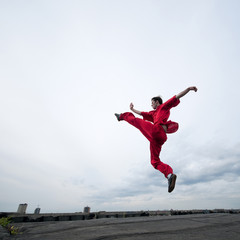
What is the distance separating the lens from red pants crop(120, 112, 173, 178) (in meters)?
3.78

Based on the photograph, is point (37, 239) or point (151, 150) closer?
point (37, 239)

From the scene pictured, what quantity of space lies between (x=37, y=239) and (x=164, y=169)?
8.74ft

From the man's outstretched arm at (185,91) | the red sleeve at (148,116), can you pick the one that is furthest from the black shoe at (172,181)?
the man's outstretched arm at (185,91)

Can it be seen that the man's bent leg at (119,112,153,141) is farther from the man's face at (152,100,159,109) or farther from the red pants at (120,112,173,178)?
the man's face at (152,100,159,109)

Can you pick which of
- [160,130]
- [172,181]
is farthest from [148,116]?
[172,181]

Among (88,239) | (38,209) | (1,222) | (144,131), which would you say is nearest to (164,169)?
(144,131)

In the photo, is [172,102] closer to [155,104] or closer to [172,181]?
[155,104]

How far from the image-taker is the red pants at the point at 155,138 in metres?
3.78

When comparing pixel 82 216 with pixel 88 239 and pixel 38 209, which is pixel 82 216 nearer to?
pixel 38 209

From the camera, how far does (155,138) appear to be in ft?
12.6

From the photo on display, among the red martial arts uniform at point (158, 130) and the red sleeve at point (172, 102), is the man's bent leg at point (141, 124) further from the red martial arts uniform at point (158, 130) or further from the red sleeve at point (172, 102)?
the red sleeve at point (172, 102)

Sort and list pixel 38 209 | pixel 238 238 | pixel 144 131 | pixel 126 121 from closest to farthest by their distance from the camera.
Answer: pixel 238 238, pixel 144 131, pixel 126 121, pixel 38 209

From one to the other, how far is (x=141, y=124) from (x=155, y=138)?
47 cm

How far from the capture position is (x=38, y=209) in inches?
490
